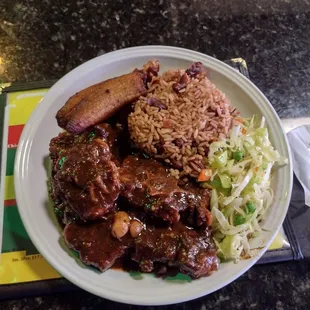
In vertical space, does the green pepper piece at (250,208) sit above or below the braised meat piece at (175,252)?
above

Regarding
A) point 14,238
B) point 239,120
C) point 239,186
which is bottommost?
point 14,238

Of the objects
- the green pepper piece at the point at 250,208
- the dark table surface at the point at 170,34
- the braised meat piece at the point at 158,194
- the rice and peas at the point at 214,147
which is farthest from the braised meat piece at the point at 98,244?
the dark table surface at the point at 170,34

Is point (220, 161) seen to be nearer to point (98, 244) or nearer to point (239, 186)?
point (239, 186)

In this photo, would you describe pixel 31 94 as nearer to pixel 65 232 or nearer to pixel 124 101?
pixel 124 101

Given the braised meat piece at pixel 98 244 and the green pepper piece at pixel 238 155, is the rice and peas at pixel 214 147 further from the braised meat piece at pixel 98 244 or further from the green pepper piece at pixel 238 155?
the braised meat piece at pixel 98 244

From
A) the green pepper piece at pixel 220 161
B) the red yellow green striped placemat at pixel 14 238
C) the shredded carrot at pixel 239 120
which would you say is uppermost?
the shredded carrot at pixel 239 120

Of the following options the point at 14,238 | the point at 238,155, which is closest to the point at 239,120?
the point at 238,155

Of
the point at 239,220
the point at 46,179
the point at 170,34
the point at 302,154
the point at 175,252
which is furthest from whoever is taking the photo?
the point at 170,34
